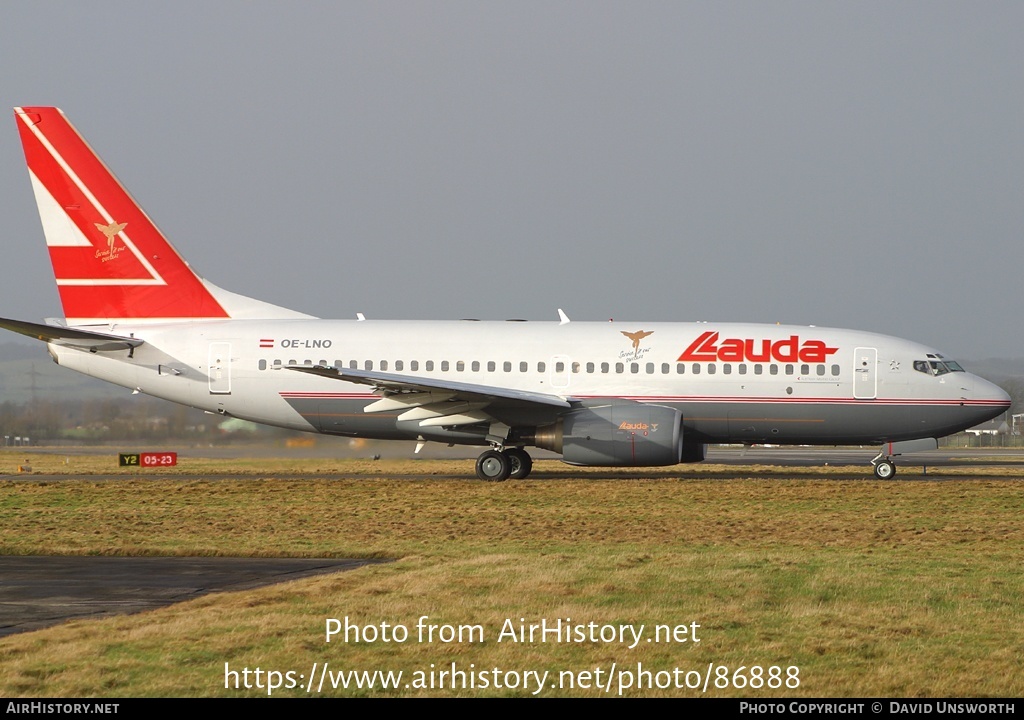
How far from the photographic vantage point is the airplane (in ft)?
91.8

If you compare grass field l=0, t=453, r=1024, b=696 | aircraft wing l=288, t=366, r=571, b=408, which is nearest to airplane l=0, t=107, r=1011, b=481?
aircraft wing l=288, t=366, r=571, b=408

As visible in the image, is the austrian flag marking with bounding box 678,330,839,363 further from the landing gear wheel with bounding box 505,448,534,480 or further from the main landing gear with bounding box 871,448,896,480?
the landing gear wheel with bounding box 505,448,534,480

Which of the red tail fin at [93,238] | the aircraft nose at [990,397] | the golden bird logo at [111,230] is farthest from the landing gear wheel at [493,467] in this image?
the aircraft nose at [990,397]

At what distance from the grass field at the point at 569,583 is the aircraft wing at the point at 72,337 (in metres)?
3.77

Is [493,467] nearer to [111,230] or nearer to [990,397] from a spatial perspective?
[111,230]

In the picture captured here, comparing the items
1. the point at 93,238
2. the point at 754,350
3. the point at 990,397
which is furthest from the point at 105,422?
the point at 990,397

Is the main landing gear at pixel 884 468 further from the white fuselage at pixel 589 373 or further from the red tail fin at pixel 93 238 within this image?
the red tail fin at pixel 93 238

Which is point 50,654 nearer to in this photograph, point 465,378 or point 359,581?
point 359,581

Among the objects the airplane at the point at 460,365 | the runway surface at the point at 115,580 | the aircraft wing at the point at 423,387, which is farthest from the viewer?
the airplane at the point at 460,365

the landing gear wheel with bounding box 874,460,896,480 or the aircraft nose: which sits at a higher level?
the aircraft nose

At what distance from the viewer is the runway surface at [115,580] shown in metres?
10.8

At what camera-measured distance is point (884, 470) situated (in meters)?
28.9

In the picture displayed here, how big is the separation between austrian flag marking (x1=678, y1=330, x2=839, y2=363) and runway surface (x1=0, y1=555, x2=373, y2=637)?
15.1 metres

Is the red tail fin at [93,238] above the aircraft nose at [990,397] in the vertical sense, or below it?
above
